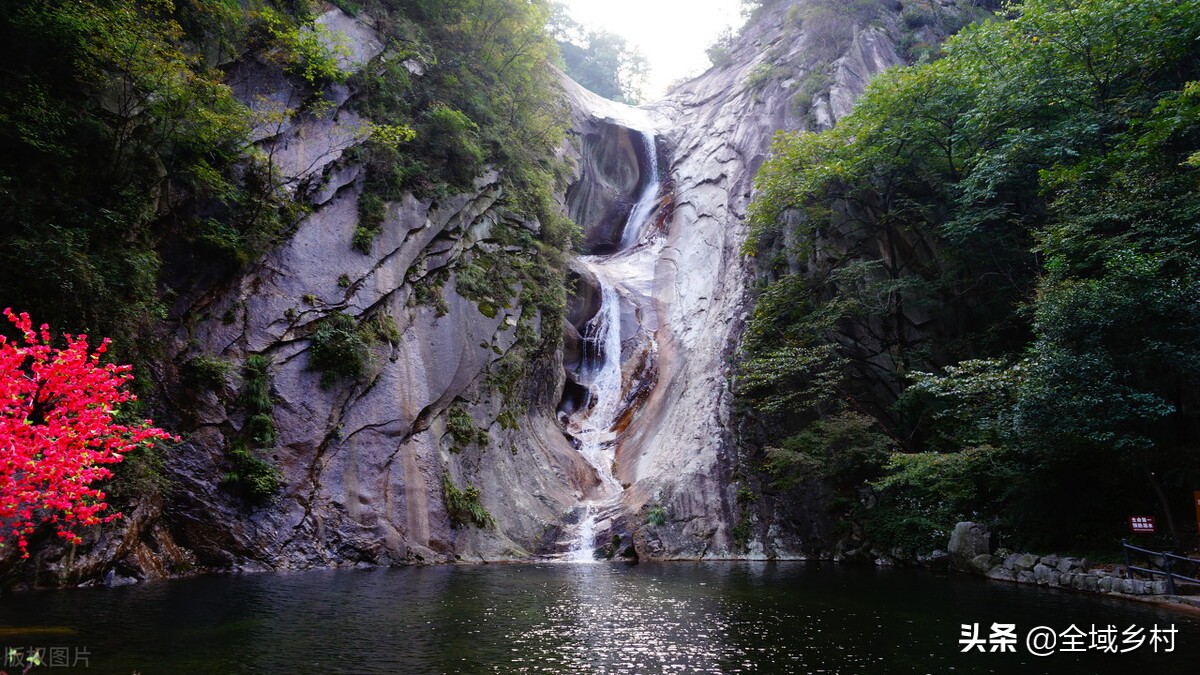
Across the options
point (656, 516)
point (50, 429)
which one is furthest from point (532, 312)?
point (50, 429)

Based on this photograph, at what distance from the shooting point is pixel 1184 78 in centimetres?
1480

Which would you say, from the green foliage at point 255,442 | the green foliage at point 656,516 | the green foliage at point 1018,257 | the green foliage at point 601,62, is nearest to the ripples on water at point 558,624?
the green foliage at point 255,442

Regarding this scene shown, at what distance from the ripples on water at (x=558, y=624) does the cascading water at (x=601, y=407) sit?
6.74m

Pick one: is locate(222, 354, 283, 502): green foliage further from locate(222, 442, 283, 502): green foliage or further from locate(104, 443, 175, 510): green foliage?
locate(104, 443, 175, 510): green foliage

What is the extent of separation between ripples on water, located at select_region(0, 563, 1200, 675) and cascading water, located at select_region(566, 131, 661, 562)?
674cm

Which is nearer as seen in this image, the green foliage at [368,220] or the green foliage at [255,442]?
the green foliage at [255,442]

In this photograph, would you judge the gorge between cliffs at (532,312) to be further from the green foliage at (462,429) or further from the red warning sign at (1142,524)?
the red warning sign at (1142,524)

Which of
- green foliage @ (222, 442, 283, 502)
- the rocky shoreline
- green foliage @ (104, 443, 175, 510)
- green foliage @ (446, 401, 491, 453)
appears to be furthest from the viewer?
green foliage @ (446, 401, 491, 453)

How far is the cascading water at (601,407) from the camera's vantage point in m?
20.4

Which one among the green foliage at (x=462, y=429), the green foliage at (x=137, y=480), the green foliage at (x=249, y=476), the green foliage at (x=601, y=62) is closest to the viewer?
the green foliage at (x=137, y=480)

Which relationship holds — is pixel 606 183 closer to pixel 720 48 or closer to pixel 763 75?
pixel 763 75

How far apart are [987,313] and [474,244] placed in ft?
54.8

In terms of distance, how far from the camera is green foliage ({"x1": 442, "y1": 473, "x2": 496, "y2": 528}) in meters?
18.1

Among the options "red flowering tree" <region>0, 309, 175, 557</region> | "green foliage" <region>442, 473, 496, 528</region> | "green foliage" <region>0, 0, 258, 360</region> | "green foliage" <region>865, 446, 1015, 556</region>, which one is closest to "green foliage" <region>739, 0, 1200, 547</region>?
"green foliage" <region>865, 446, 1015, 556</region>
